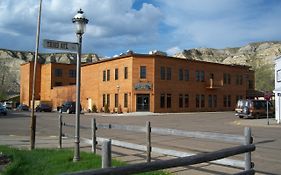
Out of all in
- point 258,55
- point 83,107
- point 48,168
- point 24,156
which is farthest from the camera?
point 258,55

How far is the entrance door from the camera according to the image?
185 feet

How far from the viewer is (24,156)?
12109 mm

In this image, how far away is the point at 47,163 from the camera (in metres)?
10.8

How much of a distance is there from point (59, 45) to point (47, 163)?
10.5ft

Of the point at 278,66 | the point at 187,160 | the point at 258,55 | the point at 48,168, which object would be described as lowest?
the point at 48,168

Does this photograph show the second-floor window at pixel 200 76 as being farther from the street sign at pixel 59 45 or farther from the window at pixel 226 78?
the street sign at pixel 59 45

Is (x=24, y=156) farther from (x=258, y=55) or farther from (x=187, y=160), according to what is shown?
(x=258, y=55)

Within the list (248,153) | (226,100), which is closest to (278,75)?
(248,153)

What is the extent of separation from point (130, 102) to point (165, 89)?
5.90 m

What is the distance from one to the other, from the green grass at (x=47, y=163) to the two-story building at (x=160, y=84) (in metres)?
43.9

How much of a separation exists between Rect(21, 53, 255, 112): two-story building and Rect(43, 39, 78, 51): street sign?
4562 cm

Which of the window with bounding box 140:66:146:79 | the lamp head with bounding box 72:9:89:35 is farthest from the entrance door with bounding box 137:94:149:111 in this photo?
the lamp head with bounding box 72:9:89:35

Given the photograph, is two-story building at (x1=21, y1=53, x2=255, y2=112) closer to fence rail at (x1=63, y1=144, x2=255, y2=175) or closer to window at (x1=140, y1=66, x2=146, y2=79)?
window at (x1=140, y1=66, x2=146, y2=79)

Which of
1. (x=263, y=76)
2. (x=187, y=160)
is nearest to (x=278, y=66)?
(x=187, y=160)
